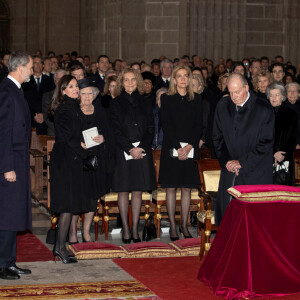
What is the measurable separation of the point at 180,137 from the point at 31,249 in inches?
82.2

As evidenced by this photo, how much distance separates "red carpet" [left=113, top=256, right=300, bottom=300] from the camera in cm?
718

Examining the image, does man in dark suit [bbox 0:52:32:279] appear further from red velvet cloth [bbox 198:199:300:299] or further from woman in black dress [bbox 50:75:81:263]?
red velvet cloth [bbox 198:199:300:299]

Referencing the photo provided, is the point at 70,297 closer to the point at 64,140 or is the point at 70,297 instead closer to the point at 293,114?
the point at 64,140

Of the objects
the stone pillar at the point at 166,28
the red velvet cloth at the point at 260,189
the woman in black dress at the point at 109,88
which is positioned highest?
the stone pillar at the point at 166,28

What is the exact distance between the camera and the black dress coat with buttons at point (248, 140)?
315 inches

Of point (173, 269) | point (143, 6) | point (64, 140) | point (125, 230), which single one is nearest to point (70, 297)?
point (173, 269)

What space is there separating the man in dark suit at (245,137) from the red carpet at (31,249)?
2.00 meters

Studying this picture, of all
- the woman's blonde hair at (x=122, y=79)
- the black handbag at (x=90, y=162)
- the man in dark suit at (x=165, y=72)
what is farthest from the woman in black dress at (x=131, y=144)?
the man in dark suit at (x=165, y=72)

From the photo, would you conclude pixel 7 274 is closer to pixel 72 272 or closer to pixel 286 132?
pixel 72 272

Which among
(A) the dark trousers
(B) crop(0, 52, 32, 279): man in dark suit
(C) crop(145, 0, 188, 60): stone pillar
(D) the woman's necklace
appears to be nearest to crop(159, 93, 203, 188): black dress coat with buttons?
(D) the woman's necklace

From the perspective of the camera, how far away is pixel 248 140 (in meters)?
8.05

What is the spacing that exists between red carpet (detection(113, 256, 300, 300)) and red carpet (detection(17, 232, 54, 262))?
84 centimetres

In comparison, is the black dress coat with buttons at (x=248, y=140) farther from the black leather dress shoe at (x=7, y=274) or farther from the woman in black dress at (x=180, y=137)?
the black leather dress shoe at (x=7, y=274)

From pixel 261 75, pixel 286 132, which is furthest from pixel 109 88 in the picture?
pixel 286 132
